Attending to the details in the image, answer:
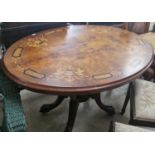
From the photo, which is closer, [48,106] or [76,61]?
[76,61]

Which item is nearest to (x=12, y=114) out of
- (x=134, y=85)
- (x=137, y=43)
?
(x=134, y=85)

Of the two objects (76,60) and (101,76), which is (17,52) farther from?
(101,76)

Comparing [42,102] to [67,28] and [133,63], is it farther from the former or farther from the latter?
[133,63]

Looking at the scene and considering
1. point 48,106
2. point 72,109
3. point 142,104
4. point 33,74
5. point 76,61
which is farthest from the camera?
point 48,106

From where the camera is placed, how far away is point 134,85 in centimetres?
192

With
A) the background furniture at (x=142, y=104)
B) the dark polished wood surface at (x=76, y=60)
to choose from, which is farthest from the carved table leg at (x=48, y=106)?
the background furniture at (x=142, y=104)

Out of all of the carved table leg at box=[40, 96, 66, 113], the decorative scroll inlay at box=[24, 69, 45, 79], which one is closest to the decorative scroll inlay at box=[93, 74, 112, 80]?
the decorative scroll inlay at box=[24, 69, 45, 79]

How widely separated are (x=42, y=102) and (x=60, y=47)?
2.89 feet

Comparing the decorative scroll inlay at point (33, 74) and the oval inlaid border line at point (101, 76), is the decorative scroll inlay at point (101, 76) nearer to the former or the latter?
the oval inlaid border line at point (101, 76)

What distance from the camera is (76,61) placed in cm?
161

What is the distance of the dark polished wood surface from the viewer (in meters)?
1.37

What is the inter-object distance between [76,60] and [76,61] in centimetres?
2

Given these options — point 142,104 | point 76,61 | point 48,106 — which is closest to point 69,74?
point 76,61

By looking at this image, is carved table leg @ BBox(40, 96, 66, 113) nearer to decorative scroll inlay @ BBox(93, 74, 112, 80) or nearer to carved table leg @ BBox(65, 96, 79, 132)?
carved table leg @ BBox(65, 96, 79, 132)
